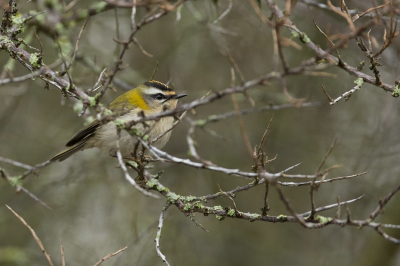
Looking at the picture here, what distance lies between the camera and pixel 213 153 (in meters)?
7.57

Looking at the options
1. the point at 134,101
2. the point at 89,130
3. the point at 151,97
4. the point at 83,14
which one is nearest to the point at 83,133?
the point at 89,130

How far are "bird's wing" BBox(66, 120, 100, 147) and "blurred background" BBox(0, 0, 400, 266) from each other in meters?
1.41

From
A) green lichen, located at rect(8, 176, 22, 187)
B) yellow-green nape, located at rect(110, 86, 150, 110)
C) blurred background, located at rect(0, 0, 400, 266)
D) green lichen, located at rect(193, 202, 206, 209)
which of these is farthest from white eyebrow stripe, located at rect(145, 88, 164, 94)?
green lichen, located at rect(8, 176, 22, 187)

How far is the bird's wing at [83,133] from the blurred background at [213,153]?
4.62 ft

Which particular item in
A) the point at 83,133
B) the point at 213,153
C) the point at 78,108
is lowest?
the point at 78,108

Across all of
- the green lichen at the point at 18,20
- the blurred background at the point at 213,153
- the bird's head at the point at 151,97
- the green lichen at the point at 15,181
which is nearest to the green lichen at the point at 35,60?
the green lichen at the point at 18,20

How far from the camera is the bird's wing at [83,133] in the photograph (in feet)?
16.5

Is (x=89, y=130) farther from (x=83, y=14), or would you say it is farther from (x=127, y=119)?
(x=83, y=14)

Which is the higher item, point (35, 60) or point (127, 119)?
point (127, 119)

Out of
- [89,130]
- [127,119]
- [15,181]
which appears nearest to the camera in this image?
[15,181]

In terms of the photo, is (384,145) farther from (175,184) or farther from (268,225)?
(175,184)

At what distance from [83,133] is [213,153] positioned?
3.01 meters

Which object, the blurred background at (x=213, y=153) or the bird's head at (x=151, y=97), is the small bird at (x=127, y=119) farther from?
the blurred background at (x=213, y=153)

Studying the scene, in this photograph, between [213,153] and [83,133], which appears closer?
[83,133]
